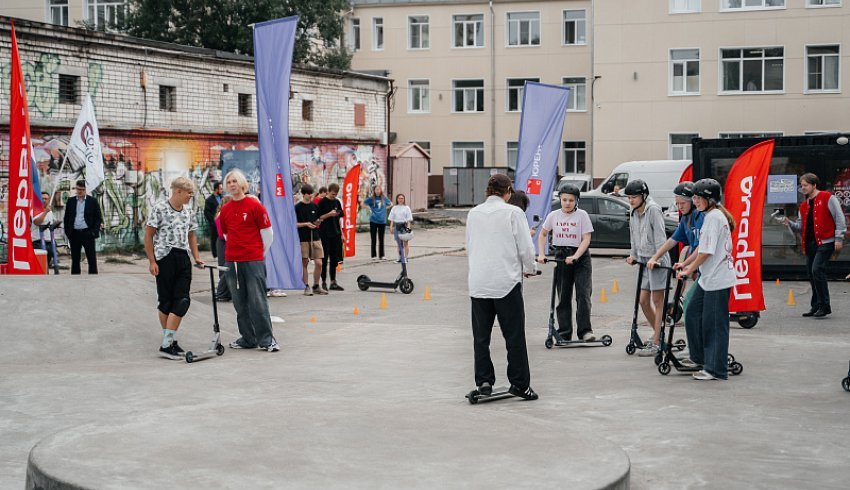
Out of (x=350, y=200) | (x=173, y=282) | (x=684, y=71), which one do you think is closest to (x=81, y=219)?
(x=350, y=200)

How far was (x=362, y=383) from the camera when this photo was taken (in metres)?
9.55

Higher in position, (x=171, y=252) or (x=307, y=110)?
(x=307, y=110)

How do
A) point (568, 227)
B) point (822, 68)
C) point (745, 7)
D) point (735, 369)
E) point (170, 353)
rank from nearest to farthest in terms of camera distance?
point (735, 369) → point (170, 353) → point (568, 227) → point (822, 68) → point (745, 7)

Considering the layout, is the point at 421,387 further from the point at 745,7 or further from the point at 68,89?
the point at 745,7

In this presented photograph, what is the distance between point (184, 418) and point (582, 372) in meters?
4.14

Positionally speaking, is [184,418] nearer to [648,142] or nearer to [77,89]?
[77,89]

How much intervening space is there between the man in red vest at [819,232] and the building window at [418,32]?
1611 inches

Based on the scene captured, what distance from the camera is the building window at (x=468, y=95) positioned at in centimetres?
5353

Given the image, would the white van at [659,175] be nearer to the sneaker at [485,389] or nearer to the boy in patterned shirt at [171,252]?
the boy in patterned shirt at [171,252]

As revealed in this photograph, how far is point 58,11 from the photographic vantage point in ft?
173

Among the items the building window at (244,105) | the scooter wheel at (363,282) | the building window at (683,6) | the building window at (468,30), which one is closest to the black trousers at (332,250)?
the scooter wheel at (363,282)

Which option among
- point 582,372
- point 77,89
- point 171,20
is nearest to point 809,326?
point 582,372

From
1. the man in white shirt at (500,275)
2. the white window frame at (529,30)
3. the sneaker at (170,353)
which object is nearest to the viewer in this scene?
the man in white shirt at (500,275)

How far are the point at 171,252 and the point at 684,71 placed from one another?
123 ft
